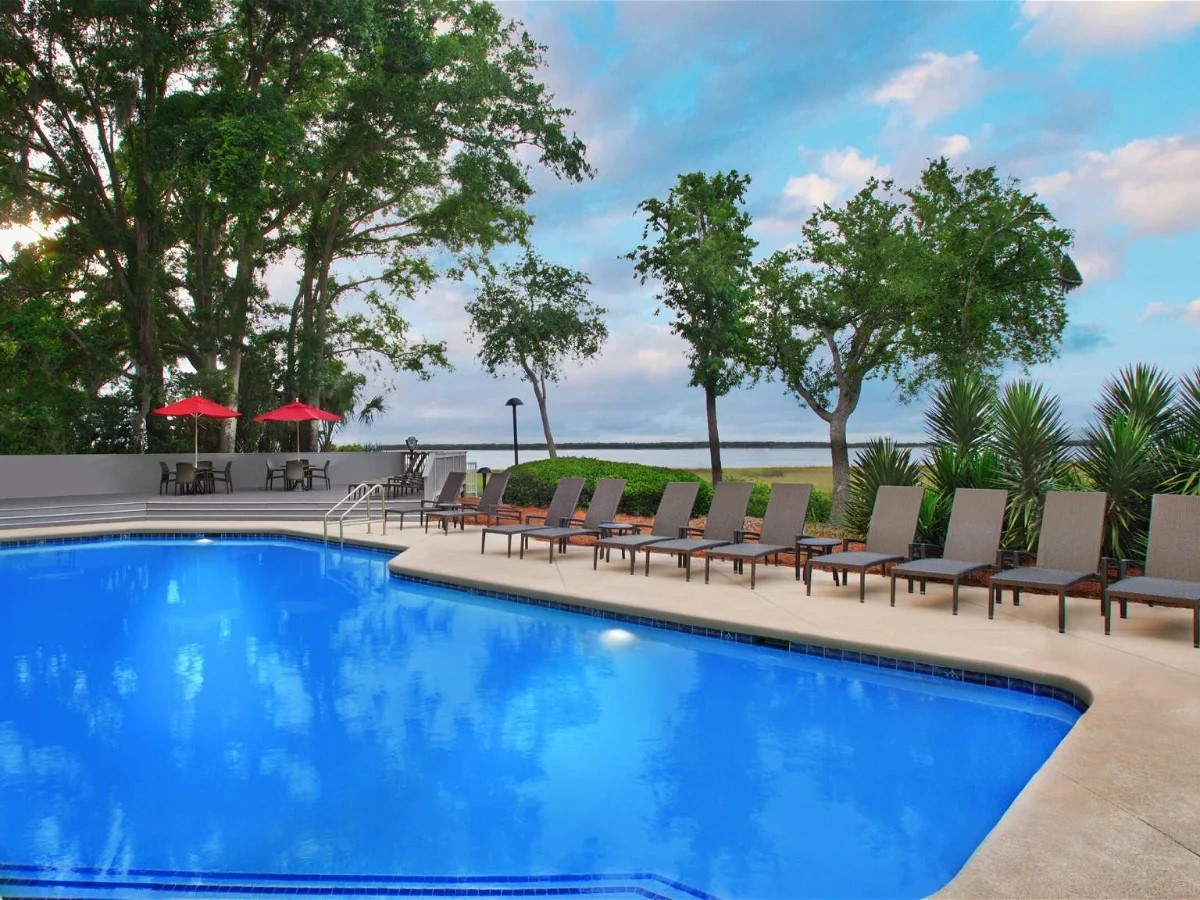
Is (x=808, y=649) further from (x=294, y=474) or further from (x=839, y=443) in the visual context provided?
(x=294, y=474)

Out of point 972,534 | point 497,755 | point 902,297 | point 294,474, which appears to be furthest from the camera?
point 294,474

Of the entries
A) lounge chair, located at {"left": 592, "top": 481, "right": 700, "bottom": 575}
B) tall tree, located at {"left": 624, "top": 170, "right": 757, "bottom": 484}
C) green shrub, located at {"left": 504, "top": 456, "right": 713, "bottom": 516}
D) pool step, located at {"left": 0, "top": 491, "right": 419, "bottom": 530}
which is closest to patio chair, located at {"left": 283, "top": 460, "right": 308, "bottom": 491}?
pool step, located at {"left": 0, "top": 491, "right": 419, "bottom": 530}

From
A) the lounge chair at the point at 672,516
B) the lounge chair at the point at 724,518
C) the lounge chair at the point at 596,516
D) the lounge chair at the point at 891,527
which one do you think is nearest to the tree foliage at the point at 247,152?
the lounge chair at the point at 596,516

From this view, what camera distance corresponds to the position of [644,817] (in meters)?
4.19

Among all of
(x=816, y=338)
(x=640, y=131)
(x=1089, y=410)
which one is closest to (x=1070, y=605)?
(x=1089, y=410)

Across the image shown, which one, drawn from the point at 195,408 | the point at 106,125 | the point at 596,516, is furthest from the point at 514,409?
the point at 596,516

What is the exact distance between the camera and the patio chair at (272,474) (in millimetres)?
21766

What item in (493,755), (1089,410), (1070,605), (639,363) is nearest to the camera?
(493,755)

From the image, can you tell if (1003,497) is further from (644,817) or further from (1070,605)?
(644,817)

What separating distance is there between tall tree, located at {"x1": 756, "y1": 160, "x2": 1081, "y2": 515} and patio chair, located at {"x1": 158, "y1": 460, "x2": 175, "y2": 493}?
565 inches

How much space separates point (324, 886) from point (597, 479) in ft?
43.0

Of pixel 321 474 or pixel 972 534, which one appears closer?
pixel 972 534

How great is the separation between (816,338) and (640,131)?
692 cm

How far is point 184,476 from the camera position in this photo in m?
19.7
